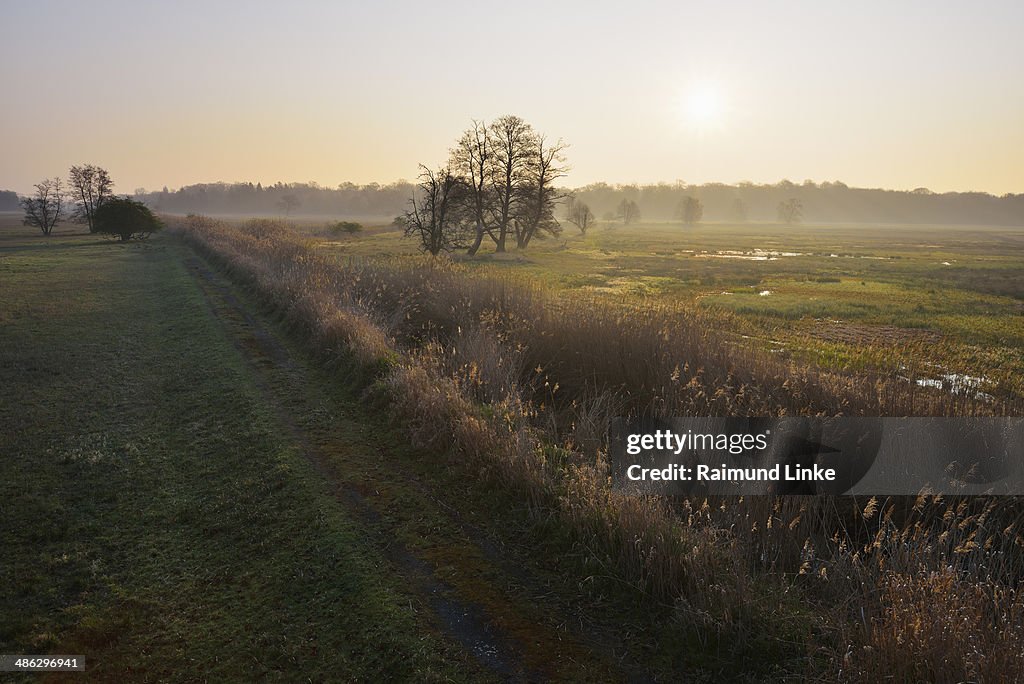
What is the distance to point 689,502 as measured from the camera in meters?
5.67

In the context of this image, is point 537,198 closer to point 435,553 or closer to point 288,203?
point 435,553

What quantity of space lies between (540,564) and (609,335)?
5588mm

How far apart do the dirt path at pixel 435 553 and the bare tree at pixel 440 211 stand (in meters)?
32.8

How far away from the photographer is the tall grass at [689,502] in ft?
11.0

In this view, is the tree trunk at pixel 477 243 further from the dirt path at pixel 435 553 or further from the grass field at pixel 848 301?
the dirt path at pixel 435 553

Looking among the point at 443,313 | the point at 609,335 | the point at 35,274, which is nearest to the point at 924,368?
the point at 609,335

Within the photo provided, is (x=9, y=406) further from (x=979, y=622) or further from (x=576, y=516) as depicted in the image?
(x=979, y=622)

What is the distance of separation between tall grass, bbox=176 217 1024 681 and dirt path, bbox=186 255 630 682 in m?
0.59

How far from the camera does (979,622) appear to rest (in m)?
3.20

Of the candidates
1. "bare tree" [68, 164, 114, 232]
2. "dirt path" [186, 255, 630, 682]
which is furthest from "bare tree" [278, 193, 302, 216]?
"dirt path" [186, 255, 630, 682]

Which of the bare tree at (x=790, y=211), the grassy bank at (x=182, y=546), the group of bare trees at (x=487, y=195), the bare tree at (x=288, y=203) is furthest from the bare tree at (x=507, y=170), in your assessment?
the bare tree at (x=790, y=211)

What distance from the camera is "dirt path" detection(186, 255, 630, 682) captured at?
385 centimetres
